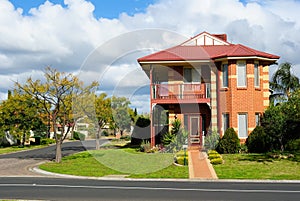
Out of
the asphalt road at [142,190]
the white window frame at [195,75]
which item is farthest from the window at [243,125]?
the asphalt road at [142,190]

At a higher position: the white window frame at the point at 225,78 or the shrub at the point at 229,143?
the white window frame at the point at 225,78

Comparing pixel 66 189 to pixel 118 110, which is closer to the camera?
pixel 66 189

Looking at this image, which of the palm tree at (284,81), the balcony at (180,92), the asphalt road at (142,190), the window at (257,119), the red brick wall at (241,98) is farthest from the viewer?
the palm tree at (284,81)

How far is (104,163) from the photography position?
23.3 meters

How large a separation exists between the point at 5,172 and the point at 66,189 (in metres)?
7.96

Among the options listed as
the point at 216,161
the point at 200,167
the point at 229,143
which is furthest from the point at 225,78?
the point at 200,167

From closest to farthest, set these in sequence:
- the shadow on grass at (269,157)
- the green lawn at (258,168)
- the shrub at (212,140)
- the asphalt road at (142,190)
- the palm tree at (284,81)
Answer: the asphalt road at (142,190)
the green lawn at (258,168)
the shadow on grass at (269,157)
the shrub at (212,140)
the palm tree at (284,81)

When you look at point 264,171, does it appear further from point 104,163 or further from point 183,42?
point 183,42

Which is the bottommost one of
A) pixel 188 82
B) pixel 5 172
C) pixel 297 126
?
pixel 5 172

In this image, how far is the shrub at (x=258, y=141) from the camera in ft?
82.9

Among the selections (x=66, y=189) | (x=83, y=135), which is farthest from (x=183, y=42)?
(x=83, y=135)

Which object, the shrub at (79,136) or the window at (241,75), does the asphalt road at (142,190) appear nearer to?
the window at (241,75)

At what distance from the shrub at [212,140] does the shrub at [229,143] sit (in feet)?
2.14

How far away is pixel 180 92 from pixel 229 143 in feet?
17.9
